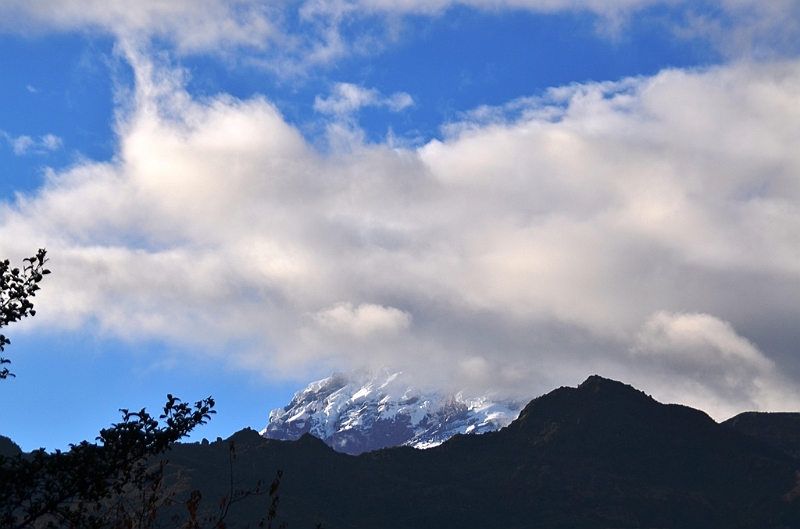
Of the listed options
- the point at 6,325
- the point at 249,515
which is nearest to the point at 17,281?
the point at 6,325

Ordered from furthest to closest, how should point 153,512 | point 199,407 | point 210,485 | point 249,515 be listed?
point 210,485, point 249,515, point 199,407, point 153,512

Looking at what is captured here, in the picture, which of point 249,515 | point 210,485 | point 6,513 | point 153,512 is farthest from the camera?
point 210,485

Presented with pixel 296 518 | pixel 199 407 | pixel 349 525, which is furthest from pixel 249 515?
pixel 199 407

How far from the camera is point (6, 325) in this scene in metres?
30.2

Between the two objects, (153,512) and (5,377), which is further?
(5,377)

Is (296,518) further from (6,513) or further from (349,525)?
(6,513)

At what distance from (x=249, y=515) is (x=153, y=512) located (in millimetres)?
167597

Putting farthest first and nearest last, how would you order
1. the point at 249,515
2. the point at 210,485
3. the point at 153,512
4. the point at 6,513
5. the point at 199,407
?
the point at 210,485 < the point at 249,515 < the point at 199,407 < the point at 6,513 < the point at 153,512

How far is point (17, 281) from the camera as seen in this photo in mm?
29672

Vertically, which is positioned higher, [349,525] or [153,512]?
[349,525]

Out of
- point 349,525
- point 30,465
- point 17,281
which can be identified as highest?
point 349,525

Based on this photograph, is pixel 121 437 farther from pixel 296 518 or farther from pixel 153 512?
pixel 296 518

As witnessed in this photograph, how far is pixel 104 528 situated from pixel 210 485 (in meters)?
176

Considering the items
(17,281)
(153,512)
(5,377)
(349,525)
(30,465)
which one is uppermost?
(349,525)
